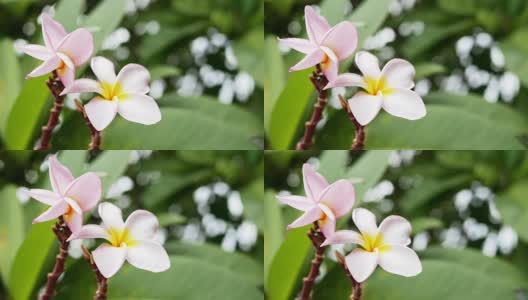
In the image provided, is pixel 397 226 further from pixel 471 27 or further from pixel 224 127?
pixel 471 27

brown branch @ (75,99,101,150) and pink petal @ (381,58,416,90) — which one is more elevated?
pink petal @ (381,58,416,90)

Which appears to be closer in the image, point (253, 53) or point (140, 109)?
point (140, 109)

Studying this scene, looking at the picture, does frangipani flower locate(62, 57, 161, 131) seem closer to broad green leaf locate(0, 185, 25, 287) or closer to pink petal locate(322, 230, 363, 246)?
broad green leaf locate(0, 185, 25, 287)

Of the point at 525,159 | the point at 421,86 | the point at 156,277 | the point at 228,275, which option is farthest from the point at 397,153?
the point at 156,277

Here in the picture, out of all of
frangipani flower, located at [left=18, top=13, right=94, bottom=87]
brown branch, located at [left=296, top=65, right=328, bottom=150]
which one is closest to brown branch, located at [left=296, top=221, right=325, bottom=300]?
brown branch, located at [left=296, top=65, right=328, bottom=150]

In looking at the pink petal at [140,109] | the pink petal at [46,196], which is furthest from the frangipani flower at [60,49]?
the pink petal at [46,196]

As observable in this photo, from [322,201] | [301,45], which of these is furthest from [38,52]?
[322,201]

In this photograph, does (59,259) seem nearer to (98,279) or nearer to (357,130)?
(98,279)
